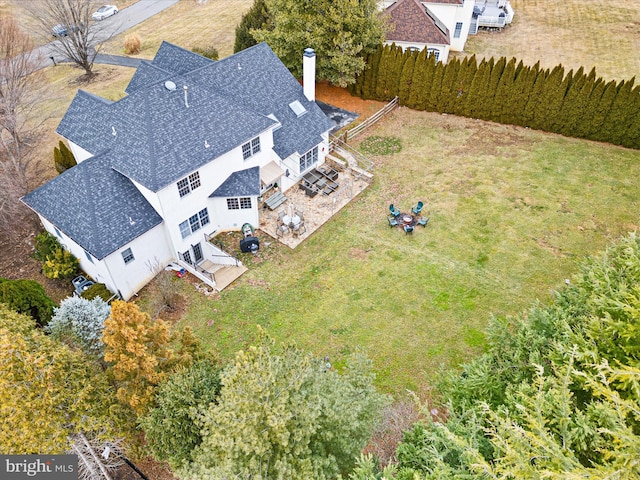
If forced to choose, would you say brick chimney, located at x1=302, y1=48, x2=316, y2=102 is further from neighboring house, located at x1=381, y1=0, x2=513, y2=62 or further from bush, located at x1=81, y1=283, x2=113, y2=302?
bush, located at x1=81, y1=283, x2=113, y2=302

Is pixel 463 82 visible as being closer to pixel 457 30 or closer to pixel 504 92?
pixel 504 92

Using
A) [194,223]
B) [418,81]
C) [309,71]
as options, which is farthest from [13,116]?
[418,81]

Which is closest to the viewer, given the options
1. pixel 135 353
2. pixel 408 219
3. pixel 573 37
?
pixel 135 353

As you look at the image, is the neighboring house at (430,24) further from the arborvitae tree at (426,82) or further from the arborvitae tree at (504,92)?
the arborvitae tree at (504,92)

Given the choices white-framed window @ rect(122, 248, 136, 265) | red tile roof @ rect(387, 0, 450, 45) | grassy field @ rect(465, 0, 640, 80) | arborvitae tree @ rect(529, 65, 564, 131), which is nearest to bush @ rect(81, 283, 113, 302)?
white-framed window @ rect(122, 248, 136, 265)

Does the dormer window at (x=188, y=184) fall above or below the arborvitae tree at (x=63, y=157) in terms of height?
above

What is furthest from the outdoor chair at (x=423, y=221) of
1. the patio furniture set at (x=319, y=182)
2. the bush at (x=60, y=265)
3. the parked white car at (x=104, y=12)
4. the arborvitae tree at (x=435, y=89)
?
the parked white car at (x=104, y=12)

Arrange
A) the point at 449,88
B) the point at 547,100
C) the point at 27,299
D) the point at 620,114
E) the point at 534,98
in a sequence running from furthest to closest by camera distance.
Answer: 1. the point at 449,88
2. the point at 534,98
3. the point at 547,100
4. the point at 620,114
5. the point at 27,299


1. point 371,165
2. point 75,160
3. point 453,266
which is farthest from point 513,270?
point 75,160
